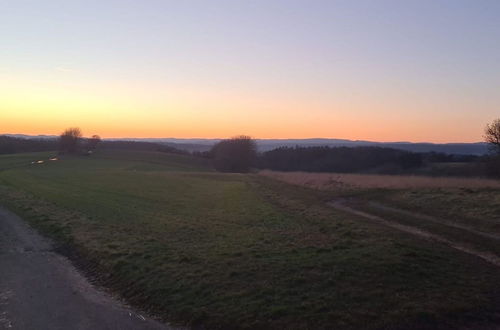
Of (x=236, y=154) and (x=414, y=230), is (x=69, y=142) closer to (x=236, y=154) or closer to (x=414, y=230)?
(x=236, y=154)

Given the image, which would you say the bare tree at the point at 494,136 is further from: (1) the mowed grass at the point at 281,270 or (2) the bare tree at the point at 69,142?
(2) the bare tree at the point at 69,142

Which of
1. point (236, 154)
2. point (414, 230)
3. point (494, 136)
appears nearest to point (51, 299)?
point (414, 230)

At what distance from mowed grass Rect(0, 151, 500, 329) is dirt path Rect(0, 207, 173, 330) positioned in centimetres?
72

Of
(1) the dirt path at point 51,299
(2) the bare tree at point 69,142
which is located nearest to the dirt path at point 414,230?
(1) the dirt path at point 51,299

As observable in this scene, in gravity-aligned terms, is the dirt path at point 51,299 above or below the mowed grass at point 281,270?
below

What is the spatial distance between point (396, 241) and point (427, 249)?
4.57 feet

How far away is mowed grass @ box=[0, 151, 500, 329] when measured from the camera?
11773mm

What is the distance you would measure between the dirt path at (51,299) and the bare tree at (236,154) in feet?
321

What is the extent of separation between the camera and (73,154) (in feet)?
448

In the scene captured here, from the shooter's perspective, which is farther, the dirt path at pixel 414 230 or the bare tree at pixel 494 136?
the bare tree at pixel 494 136

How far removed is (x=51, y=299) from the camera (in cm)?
1429

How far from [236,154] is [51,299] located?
108961 millimetres

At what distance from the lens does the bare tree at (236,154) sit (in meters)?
120

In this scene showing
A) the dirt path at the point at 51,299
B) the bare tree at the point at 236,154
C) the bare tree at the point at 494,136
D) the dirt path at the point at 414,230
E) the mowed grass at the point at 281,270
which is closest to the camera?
the mowed grass at the point at 281,270
